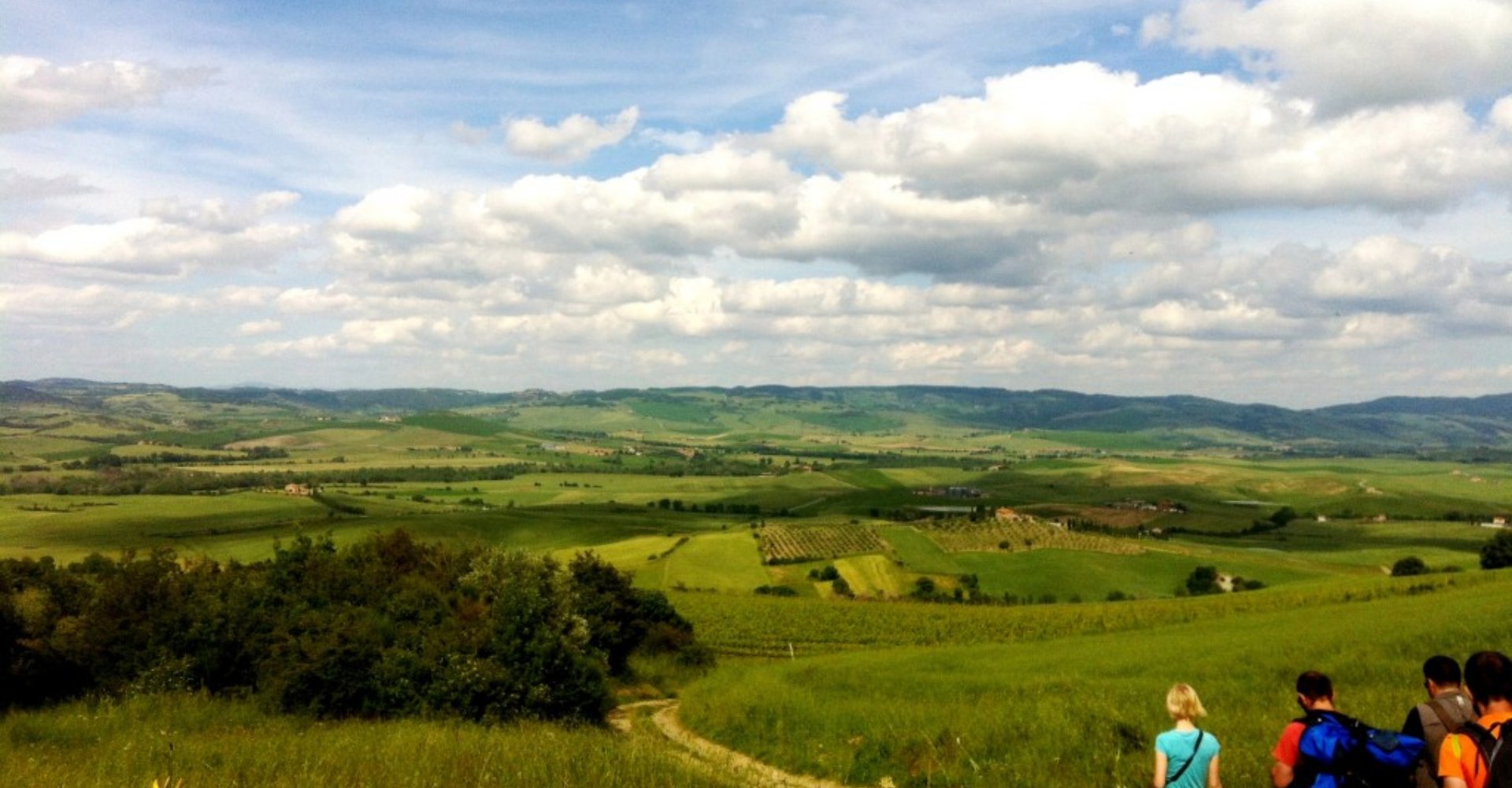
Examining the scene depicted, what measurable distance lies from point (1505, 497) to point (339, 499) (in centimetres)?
23916

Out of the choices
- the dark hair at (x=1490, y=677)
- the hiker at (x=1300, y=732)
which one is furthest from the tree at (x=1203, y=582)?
the dark hair at (x=1490, y=677)

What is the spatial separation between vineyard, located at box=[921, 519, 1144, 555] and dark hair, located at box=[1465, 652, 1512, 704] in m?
111

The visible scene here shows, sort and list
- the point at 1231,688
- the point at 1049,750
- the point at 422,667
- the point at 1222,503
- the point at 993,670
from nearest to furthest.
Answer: the point at 1049,750 < the point at 1231,688 < the point at 422,667 < the point at 993,670 < the point at 1222,503

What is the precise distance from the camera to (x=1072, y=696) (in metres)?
21.3

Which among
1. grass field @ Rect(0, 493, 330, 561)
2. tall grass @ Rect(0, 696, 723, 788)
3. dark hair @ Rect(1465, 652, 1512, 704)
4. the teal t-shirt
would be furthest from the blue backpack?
grass field @ Rect(0, 493, 330, 561)

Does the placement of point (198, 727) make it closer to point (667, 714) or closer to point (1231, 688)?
point (667, 714)

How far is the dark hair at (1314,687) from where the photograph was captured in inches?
319

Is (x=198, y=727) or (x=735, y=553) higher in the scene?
(x=198, y=727)

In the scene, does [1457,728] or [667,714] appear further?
[667,714]

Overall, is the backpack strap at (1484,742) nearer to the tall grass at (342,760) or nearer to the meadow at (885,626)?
the meadow at (885,626)

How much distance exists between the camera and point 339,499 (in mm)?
154250

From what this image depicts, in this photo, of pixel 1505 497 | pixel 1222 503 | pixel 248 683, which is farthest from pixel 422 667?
pixel 1505 497

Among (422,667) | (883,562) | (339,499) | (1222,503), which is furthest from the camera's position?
(1222,503)

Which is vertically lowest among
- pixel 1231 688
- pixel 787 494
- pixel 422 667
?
pixel 787 494
